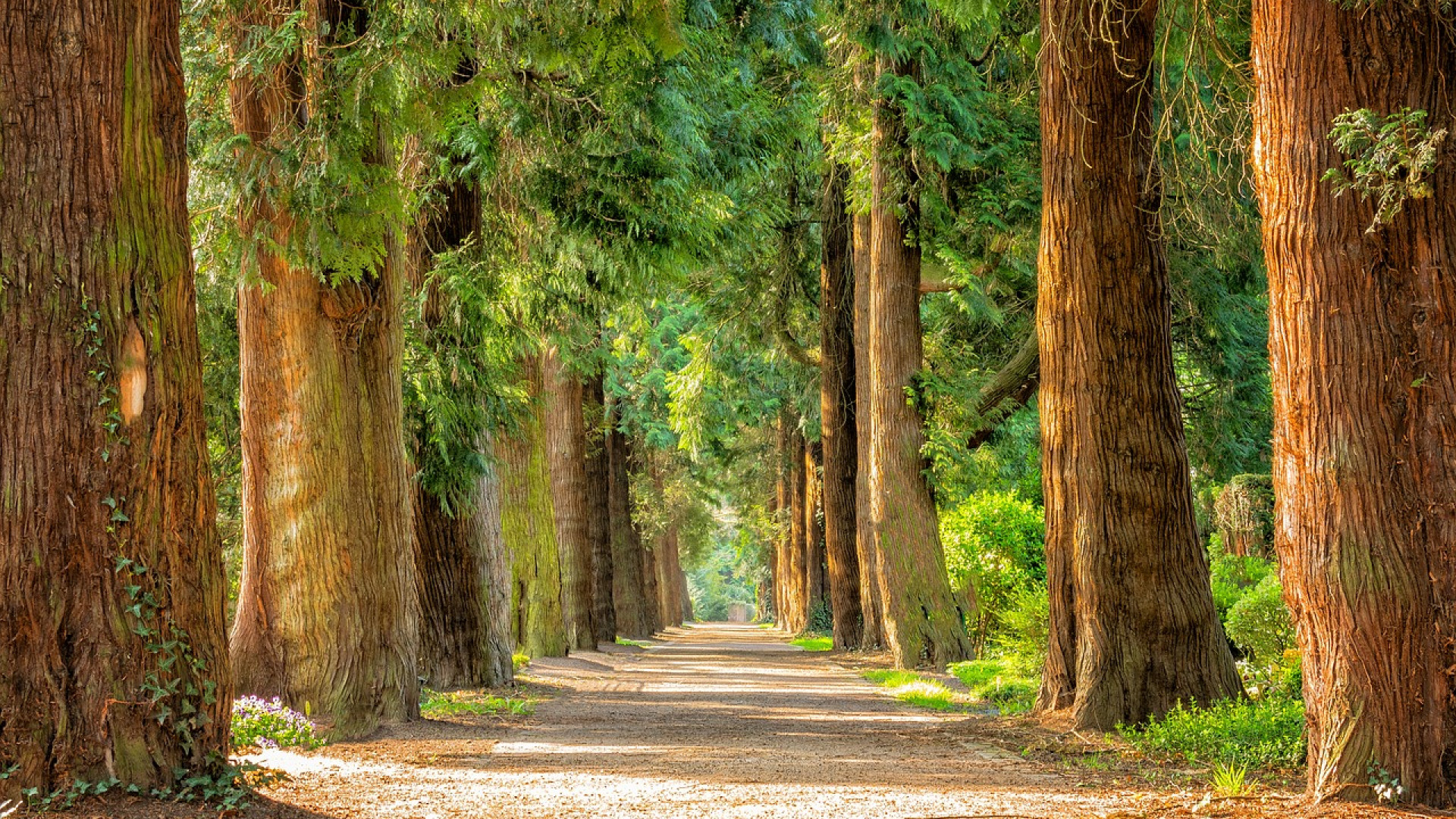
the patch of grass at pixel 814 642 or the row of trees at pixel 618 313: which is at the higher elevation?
the row of trees at pixel 618 313

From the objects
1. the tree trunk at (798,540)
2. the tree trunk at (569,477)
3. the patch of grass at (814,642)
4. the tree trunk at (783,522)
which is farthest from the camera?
the tree trunk at (783,522)

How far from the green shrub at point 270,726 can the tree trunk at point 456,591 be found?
4378 millimetres

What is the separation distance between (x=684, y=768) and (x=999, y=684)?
5902mm

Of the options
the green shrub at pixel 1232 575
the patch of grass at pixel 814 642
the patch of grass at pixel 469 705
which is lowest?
the patch of grass at pixel 814 642

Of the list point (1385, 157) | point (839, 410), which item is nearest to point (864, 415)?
point (839, 410)

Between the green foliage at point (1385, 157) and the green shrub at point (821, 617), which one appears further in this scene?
the green shrub at point (821, 617)

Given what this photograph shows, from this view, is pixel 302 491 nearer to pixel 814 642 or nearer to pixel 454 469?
pixel 454 469

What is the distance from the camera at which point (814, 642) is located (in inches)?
1169

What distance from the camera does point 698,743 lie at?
31.8 feet

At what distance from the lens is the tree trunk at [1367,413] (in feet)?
18.5

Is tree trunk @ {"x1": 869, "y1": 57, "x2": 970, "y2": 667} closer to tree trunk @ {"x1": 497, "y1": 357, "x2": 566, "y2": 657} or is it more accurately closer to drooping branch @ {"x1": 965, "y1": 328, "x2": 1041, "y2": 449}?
drooping branch @ {"x1": 965, "y1": 328, "x2": 1041, "y2": 449}

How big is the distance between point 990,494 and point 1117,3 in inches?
497

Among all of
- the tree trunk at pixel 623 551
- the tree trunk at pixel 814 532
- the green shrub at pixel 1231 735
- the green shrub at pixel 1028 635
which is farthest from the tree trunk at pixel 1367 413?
the tree trunk at pixel 814 532

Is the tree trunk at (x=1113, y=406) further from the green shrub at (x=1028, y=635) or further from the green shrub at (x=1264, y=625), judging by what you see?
the green shrub at (x=1028, y=635)
